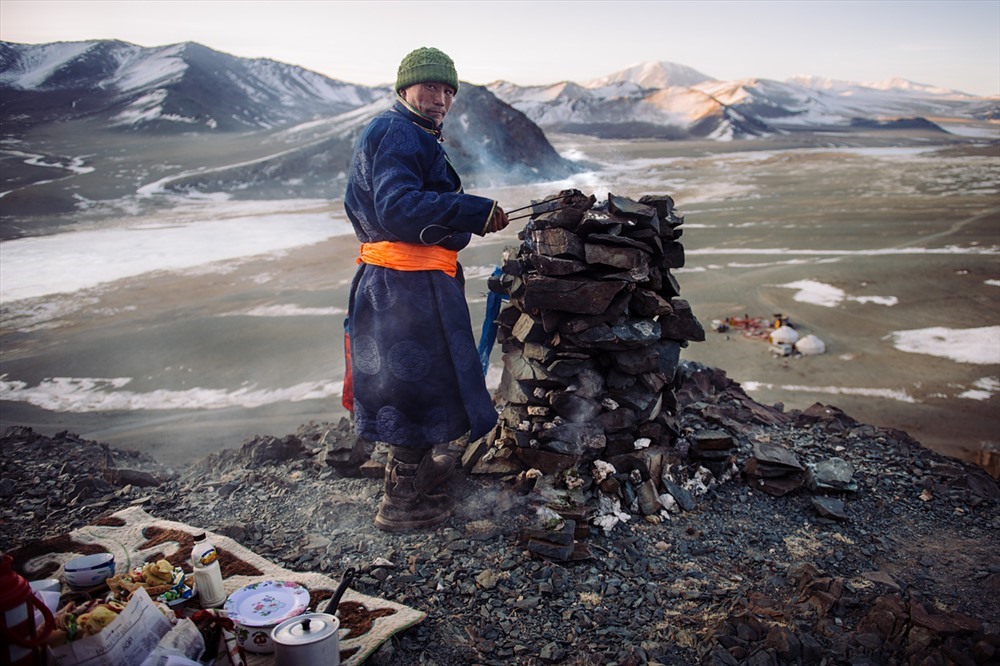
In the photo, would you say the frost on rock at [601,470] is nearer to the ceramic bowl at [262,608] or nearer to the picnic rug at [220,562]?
the picnic rug at [220,562]

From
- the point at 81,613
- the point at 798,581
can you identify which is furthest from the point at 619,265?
the point at 81,613

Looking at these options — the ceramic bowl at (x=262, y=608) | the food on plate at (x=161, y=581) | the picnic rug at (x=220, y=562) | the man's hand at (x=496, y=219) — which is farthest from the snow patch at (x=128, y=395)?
the man's hand at (x=496, y=219)

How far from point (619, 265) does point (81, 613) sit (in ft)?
10.2

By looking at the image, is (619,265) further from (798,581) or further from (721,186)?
(721,186)

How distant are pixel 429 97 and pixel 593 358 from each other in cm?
195

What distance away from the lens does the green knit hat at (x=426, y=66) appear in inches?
118

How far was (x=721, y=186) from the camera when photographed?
22.0 m

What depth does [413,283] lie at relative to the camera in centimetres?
319

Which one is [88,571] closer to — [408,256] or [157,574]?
[157,574]

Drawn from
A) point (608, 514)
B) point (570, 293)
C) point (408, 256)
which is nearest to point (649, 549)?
point (608, 514)

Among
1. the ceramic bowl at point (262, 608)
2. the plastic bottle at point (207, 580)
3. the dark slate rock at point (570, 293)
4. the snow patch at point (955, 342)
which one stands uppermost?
the dark slate rock at point (570, 293)

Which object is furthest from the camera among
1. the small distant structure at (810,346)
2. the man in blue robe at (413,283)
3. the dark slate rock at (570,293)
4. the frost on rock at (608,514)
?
the small distant structure at (810,346)

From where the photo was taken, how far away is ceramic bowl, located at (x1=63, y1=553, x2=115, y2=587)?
8.45ft

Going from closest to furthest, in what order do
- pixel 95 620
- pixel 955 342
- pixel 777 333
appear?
1. pixel 95 620
2. pixel 955 342
3. pixel 777 333
